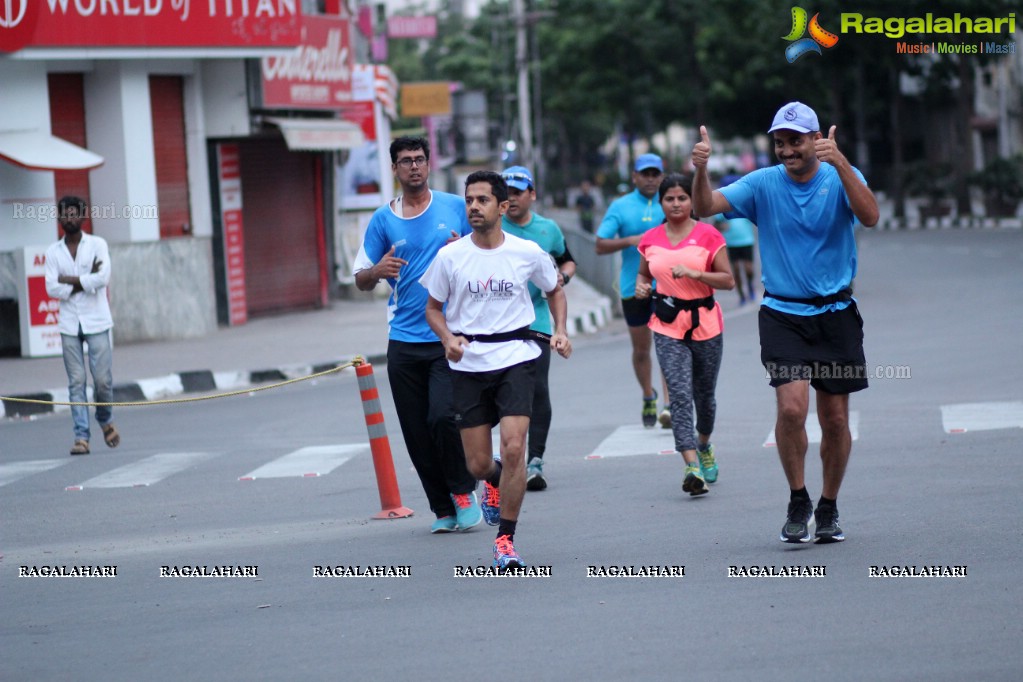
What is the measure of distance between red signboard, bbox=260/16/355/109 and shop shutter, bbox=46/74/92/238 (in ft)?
9.94

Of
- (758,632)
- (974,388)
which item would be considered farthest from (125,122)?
(758,632)

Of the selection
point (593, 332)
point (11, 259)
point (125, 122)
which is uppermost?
point (125, 122)

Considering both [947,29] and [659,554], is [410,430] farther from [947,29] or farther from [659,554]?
[947,29]

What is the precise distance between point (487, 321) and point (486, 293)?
0.13 metres

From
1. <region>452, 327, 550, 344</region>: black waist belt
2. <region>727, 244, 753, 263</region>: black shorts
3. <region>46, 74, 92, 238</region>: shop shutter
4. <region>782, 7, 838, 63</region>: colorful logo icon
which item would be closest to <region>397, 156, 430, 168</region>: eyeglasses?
<region>452, 327, 550, 344</region>: black waist belt

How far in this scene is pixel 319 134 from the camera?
24.2 metres

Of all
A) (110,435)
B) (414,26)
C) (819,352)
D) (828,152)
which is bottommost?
(110,435)

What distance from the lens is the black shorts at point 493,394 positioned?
7.22 meters

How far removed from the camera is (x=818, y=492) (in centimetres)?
895

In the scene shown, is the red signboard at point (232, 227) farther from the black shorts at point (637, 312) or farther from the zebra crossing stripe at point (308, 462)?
the black shorts at point (637, 312)

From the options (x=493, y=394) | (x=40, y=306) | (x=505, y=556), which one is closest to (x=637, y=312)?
(x=493, y=394)

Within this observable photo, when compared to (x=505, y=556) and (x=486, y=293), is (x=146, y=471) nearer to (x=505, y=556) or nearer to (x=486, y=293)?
(x=486, y=293)

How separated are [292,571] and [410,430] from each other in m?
1.17

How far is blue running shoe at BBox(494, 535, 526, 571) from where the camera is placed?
702 cm
